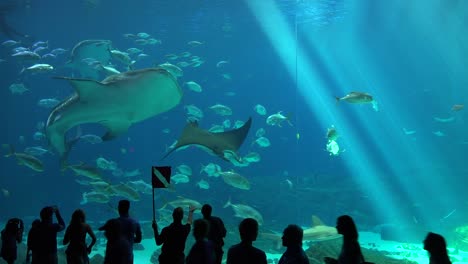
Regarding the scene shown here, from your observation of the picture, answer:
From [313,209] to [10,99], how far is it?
36970mm

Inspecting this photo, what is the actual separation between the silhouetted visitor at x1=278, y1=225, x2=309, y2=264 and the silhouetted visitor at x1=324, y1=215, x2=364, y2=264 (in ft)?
0.87

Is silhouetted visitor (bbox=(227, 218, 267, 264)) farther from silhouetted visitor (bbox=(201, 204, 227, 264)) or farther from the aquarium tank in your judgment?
the aquarium tank

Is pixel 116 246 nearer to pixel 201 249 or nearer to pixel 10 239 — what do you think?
pixel 201 249

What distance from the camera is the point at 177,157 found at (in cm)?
3916

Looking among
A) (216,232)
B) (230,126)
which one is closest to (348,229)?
(216,232)

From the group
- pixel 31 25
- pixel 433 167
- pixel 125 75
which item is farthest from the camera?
pixel 31 25

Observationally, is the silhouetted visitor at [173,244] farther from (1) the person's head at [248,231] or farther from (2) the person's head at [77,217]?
(2) the person's head at [77,217]

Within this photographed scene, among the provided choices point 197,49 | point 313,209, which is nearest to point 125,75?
point 313,209

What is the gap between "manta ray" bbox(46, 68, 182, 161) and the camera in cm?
438

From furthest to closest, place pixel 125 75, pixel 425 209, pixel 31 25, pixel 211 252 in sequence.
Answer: pixel 31 25 < pixel 425 209 < pixel 125 75 < pixel 211 252

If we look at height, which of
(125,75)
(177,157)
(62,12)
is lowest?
(125,75)

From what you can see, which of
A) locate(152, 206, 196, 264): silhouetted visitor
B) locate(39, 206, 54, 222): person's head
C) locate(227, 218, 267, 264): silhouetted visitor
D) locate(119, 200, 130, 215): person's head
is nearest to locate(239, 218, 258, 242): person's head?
locate(227, 218, 267, 264): silhouetted visitor

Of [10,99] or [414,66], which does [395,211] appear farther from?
[10,99]

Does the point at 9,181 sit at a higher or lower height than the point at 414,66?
lower
